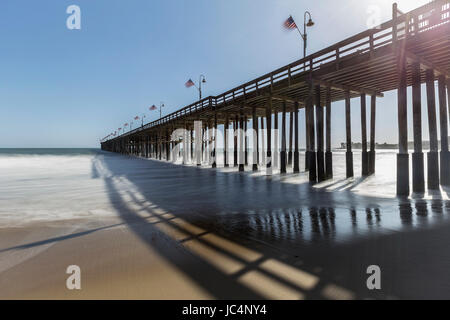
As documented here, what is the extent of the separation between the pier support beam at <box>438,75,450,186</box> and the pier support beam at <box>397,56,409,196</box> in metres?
3.92

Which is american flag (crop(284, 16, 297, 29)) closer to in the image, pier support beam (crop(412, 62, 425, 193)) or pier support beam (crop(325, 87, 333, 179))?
pier support beam (crop(325, 87, 333, 179))

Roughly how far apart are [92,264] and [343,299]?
3490 millimetres

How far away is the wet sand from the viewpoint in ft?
10.3

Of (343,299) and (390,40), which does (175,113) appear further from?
(343,299)

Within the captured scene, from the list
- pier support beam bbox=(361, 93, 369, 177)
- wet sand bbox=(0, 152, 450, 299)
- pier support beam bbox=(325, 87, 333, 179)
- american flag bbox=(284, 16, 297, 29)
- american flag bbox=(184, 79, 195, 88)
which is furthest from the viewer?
american flag bbox=(184, 79, 195, 88)

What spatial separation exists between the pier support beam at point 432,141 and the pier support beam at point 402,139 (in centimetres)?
217

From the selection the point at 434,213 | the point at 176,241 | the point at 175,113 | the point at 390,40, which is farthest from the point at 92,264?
the point at 175,113

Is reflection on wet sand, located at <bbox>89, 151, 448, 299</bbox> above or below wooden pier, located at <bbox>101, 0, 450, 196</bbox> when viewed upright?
below

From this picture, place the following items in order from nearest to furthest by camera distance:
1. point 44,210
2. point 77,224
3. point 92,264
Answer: point 92,264 < point 77,224 < point 44,210

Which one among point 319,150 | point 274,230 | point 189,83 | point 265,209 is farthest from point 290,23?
point 189,83

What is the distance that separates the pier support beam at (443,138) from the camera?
39.3 feet

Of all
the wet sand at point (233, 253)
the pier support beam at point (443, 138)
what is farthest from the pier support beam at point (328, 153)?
the wet sand at point (233, 253)

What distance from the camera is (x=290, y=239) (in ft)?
16.0

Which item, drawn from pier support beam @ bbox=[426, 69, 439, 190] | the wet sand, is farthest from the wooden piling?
the wet sand
